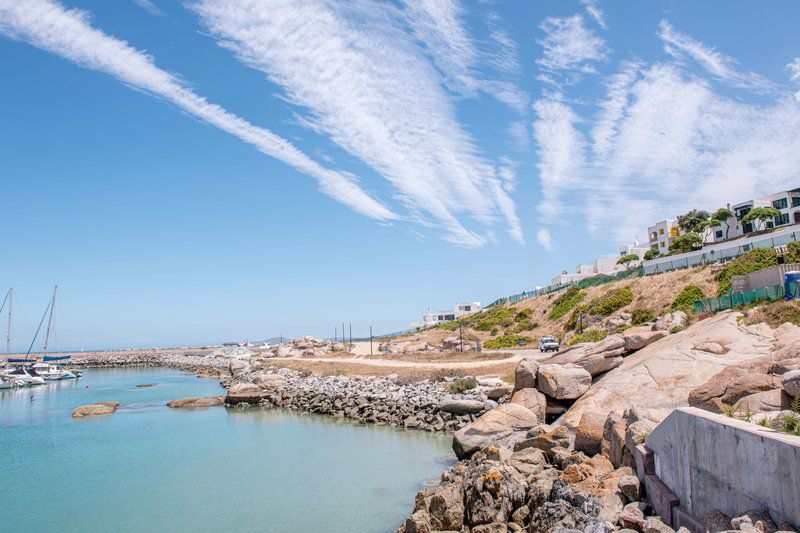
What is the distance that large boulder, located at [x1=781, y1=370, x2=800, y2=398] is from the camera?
10508 mm

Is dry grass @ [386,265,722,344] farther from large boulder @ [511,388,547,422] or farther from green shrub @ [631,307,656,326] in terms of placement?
large boulder @ [511,388,547,422]

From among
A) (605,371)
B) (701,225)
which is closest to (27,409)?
(605,371)

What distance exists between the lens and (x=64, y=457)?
2670 centimetres

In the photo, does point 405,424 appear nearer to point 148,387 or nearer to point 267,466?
point 267,466

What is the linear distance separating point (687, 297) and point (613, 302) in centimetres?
897

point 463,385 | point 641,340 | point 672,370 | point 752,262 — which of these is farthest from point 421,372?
point 752,262

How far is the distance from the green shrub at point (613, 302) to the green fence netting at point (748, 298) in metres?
24.2

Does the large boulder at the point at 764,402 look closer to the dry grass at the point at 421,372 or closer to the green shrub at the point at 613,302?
the dry grass at the point at 421,372

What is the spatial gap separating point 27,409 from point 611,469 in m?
51.3

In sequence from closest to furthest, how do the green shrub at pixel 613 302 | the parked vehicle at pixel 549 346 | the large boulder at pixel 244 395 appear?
1. the large boulder at pixel 244 395
2. the parked vehicle at pixel 549 346
3. the green shrub at pixel 613 302

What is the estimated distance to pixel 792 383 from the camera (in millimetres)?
10617

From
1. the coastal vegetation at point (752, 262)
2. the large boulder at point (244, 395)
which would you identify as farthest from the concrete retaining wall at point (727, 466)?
the coastal vegetation at point (752, 262)

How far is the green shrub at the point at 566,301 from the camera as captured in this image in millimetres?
66125

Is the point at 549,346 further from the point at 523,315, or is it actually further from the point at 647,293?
the point at 523,315
